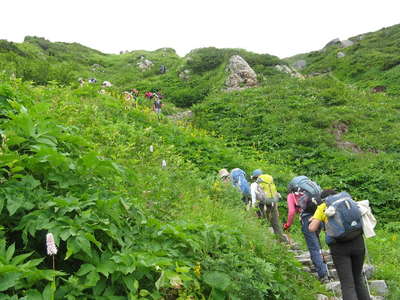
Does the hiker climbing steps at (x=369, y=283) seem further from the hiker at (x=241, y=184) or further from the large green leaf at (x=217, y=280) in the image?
the large green leaf at (x=217, y=280)

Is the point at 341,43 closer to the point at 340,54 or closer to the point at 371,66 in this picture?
the point at 340,54

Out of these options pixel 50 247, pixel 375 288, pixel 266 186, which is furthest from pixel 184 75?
pixel 50 247

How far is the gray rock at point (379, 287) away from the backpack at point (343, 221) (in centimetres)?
248

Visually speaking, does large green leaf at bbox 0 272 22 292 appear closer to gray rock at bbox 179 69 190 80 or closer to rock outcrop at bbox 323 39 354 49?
gray rock at bbox 179 69 190 80

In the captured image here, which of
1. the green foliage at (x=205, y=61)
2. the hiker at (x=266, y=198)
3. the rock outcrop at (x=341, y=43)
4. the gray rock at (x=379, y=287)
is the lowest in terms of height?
the gray rock at (x=379, y=287)

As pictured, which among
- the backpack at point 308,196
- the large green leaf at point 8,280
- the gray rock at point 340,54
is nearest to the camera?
the large green leaf at point 8,280

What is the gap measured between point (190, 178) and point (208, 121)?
13.0 m

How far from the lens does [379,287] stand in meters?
7.02

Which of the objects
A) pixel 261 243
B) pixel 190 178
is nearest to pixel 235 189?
pixel 190 178

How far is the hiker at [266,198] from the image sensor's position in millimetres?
8617

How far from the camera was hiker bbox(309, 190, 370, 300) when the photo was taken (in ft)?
16.8

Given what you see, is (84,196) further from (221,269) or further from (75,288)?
(221,269)

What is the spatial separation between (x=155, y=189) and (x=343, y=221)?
283 cm

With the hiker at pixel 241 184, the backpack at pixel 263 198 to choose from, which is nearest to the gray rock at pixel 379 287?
the backpack at pixel 263 198
